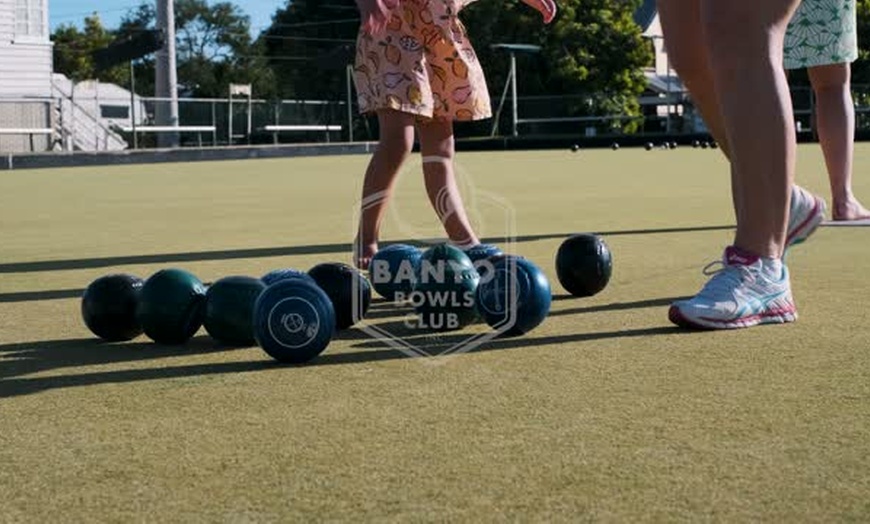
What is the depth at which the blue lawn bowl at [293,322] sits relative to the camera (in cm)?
286

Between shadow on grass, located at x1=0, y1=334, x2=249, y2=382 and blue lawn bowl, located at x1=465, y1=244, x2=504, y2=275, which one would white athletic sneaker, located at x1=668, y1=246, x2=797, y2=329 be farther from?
shadow on grass, located at x1=0, y1=334, x2=249, y2=382

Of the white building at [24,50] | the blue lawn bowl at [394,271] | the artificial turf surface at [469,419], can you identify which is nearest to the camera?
the artificial turf surface at [469,419]

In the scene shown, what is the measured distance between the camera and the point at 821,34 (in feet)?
18.4

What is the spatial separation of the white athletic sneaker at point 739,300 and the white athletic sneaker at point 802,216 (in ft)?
2.31

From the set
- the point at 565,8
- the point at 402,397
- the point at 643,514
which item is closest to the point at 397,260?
the point at 402,397

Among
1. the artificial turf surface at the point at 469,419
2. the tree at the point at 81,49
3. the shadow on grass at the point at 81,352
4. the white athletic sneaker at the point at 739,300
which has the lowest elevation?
the artificial turf surface at the point at 469,419

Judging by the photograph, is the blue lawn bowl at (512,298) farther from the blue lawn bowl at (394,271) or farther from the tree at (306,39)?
the tree at (306,39)

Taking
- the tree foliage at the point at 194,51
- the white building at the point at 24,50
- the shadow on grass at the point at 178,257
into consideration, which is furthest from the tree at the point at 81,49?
the shadow on grass at the point at 178,257

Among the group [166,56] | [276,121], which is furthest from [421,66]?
[166,56]

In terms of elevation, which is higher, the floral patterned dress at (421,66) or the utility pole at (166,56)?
the utility pole at (166,56)

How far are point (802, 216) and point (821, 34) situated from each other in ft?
6.08

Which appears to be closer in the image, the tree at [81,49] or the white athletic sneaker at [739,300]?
the white athletic sneaker at [739,300]

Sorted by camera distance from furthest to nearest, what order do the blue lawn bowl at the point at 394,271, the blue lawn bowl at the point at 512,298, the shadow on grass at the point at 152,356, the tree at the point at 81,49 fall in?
the tree at the point at 81,49
the blue lawn bowl at the point at 394,271
the blue lawn bowl at the point at 512,298
the shadow on grass at the point at 152,356

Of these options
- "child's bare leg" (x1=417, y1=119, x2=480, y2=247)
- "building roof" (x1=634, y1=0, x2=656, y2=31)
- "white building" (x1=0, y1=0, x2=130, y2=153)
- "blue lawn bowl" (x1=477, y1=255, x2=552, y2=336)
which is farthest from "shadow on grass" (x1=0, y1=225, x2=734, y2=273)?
"building roof" (x1=634, y1=0, x2=656, y2=31)
